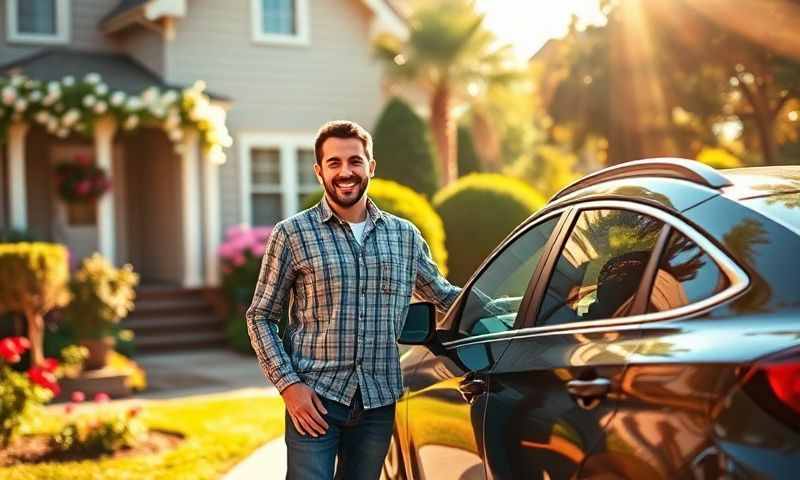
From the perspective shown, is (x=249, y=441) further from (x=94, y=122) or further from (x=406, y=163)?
(x=406, y=163)

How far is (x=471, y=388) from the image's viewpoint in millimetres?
3857

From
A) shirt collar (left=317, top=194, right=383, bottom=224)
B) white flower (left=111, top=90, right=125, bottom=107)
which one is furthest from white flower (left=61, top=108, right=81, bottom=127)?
shirt collar (left=317, top=194, right=383, bottom=224)

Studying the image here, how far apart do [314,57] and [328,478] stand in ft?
54.3

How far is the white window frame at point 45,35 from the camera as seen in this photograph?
19.2m

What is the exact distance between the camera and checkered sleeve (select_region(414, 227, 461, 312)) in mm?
4355

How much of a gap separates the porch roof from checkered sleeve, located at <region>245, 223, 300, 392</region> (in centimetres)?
1418

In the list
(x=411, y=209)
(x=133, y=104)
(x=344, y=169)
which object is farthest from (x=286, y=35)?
(x=344, y=169)

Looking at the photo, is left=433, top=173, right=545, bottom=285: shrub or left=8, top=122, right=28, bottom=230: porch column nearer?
left=8, top=122, right=28, bottom=230: porch column

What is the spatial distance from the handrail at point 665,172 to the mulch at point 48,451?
581 centimetres

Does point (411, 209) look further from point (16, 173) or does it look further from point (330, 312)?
point (330, 312)

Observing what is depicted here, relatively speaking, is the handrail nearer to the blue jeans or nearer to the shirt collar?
the shirt collar

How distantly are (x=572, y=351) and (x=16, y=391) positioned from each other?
21.7 ft

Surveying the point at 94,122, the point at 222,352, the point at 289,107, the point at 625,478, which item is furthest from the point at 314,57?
the point at 625,478

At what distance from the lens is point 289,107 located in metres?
19.9
